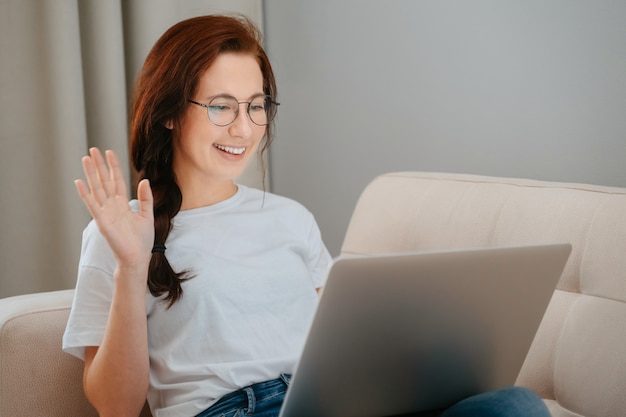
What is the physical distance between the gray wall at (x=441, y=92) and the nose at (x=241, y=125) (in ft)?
2.36

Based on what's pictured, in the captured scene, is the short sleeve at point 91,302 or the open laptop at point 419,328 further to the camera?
the short sleeve at point 91,302

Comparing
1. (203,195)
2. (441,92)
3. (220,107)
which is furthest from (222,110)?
(441,92)

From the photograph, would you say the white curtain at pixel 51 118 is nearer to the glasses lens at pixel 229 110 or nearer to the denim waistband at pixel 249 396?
the glasses lens at pixel 229 110

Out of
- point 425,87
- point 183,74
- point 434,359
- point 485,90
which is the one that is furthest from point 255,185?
point 434,359

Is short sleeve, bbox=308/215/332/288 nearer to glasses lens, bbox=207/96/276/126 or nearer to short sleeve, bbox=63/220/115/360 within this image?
glasses lens, bbox=207/96/276/126

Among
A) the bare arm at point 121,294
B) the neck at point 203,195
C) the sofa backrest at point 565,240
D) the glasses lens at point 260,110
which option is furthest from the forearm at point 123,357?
the sofa backrest at point 565,240

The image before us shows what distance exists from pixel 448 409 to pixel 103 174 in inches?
22.2

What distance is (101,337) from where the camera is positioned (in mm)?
1259

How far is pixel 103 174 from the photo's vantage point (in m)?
1.16

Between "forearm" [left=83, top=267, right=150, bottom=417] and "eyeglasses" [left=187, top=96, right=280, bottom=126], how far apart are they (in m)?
0.32

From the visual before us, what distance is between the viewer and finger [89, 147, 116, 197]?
45.3 inches

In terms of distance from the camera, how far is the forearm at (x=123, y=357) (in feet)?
3.90

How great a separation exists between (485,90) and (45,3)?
1164 mm

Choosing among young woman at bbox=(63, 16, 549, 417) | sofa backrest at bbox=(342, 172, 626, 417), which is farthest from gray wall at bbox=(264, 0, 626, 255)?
young woman at bbox=(63, 16, 549, 417)
